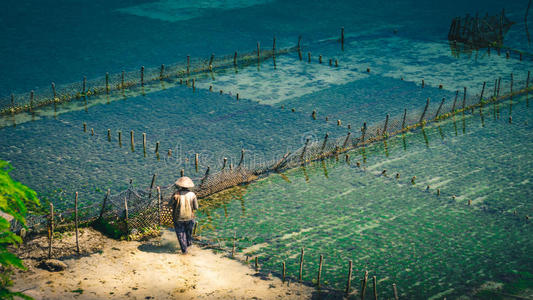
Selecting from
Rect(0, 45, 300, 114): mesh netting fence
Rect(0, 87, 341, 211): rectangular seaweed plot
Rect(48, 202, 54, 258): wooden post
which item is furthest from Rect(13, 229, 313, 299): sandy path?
Rect(0, 45, 300, 114): mesh netting fence

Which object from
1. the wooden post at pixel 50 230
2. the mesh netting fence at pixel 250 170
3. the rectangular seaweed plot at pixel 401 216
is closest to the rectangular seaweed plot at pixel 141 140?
the mesh netting fence at pixel 250 170

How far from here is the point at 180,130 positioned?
22.7 meters

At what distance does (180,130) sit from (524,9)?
1095 inches

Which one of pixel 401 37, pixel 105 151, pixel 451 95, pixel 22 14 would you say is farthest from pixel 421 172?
pixel 22 14

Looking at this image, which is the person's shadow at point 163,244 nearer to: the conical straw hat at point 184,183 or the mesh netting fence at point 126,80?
the conical straw hat at point 184,183

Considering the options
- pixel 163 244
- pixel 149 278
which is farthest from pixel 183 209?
pixel 149 278

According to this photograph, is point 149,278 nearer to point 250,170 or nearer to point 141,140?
point 250,170

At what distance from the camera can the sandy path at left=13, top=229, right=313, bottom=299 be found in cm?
1210

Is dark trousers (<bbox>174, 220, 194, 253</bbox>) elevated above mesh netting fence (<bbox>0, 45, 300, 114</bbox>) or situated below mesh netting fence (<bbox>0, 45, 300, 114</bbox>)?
below

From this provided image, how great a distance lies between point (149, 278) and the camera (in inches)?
499

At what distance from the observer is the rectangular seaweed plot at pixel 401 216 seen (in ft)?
45.8

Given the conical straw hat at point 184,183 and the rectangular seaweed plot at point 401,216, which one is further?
the rectangular seaweed plot at point 401,216

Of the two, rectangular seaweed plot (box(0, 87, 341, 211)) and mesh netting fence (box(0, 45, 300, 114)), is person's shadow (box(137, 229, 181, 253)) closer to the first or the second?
rectangular seaweed plot (box(0, 87, 341, 211))

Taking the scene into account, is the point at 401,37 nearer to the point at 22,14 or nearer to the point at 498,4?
the point at 498,4
